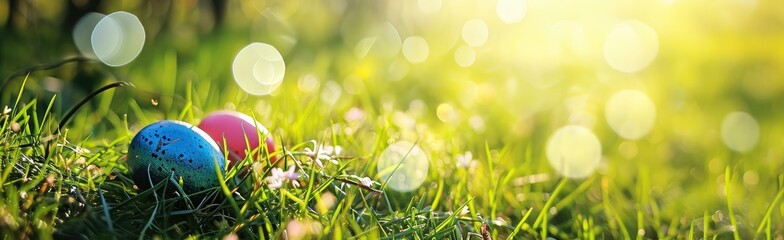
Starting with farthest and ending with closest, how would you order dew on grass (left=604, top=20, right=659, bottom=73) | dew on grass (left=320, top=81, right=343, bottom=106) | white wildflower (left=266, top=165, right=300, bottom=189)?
dew on grass (left=604, top=20, right=659, bottom=73) → dew on grass (left=320, top=81, right=343, bottom=106) → white wildflower (left=266, top=165, right=300, bottom=189)

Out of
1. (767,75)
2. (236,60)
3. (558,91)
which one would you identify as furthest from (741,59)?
(236,60)

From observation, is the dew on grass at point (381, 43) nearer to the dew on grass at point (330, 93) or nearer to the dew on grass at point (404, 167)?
the dew on grass at point (330, 93)

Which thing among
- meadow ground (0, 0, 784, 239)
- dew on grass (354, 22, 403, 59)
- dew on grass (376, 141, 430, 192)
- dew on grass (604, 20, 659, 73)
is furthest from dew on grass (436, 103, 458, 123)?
dew on grass (604, 20, 659, 73)

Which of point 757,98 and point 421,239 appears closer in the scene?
point 421,239

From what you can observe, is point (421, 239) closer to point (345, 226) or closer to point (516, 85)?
point (345, 226)

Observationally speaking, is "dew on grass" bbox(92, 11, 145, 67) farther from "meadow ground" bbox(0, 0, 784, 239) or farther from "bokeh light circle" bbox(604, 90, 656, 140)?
"bokeh light circle" bbox(604, 90, 656, 140)

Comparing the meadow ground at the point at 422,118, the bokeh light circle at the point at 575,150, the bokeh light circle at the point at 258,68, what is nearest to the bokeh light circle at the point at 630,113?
the meadow ground at the point at 422,118
